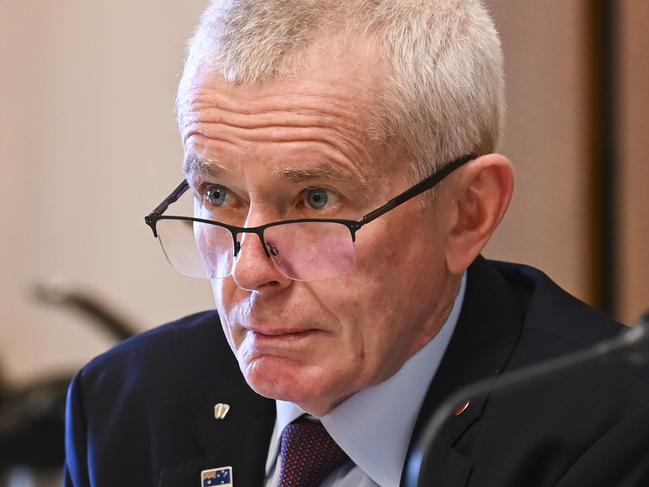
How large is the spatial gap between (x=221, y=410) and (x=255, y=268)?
49 centimetres

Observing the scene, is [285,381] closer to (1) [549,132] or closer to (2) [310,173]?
(2) [310,173]

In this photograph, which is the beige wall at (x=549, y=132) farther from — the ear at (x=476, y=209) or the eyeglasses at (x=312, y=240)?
the eyeglasses at (x=312, y=240)

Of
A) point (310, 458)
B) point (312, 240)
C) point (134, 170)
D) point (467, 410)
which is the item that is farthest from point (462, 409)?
point (134, 170)

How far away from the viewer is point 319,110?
1.74 m

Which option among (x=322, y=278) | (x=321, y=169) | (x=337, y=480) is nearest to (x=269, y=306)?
(x=322, y=278)

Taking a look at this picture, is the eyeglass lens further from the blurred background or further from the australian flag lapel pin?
the blurred background

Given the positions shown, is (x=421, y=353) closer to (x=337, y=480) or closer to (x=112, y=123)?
(x=337, y=480)

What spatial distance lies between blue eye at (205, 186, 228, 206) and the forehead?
101 millimetres

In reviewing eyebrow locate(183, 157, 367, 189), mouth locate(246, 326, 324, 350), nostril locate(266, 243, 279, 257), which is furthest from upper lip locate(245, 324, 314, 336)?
eyebrow locate(183, 157, 367, 189)

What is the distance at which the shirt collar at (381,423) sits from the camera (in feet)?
6.28

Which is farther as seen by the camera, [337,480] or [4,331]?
[4,331]

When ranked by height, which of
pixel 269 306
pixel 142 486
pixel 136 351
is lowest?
pixel 142 486

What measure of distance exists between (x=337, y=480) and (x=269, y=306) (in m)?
0.37

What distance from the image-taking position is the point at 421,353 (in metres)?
1.96
